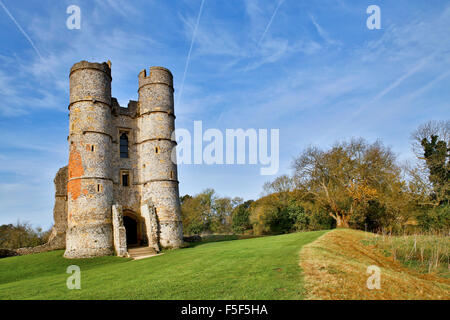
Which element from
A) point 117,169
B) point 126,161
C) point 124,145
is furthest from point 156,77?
point 117,169

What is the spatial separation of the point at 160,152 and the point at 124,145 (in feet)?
11.2

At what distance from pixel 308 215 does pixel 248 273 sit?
87.1ft

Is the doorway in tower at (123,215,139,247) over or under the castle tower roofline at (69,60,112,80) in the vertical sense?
under

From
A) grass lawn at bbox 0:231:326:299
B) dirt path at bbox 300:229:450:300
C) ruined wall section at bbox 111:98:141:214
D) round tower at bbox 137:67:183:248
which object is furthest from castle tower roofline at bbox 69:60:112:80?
dirt path at bbox 300:229:450:300

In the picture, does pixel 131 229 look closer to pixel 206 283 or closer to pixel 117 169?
pixel 117 169

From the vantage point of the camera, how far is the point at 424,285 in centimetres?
814

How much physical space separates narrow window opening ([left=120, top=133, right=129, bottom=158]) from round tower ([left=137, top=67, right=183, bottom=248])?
1.02m

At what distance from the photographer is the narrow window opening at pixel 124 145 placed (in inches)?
980

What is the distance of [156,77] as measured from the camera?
2495cm

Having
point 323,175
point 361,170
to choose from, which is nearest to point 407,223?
point 361,170

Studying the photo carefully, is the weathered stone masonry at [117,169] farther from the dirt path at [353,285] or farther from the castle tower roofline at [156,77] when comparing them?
the dirt path at [353,285]


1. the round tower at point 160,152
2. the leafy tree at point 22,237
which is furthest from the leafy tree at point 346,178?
the leafy tree at point 22,237

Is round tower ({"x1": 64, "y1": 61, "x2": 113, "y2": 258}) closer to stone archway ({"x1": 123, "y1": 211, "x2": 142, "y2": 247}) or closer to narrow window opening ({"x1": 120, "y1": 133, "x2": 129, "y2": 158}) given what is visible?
narrow window opening ({"x1": 120, "y1": 133, "x2": 129, "y2": 158})

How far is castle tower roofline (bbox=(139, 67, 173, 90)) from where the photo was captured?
24953 millimetres
